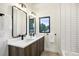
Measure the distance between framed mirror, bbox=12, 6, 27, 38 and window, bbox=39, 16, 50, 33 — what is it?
399mm

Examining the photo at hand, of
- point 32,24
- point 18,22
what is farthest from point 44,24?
point 18,22

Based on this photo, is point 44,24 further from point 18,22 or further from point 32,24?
point 18,22

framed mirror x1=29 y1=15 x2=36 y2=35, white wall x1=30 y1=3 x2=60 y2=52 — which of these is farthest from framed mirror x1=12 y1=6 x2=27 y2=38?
white wall x1=30 y1=3 x2=60 y2=52

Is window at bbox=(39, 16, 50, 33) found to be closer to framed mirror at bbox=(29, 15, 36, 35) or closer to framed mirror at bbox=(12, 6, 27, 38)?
framed mirror at bbox=(29, 15, 36, 35)

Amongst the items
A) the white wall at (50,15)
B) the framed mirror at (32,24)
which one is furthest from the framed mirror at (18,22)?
the white wall at (50,15)

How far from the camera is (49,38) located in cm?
308

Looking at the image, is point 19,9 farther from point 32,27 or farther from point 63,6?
point 63,6

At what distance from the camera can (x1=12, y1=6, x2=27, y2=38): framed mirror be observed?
6.79 ft

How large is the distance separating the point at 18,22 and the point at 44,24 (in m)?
0.69

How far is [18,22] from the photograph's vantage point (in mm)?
2258

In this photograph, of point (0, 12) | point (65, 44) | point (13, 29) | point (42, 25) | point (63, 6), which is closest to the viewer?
point (0, 12)

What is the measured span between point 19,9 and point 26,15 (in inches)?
14.9

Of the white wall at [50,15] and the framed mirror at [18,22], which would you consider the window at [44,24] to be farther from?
the framed mirror at [18,22]

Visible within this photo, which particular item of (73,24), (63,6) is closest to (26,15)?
(63,6)
